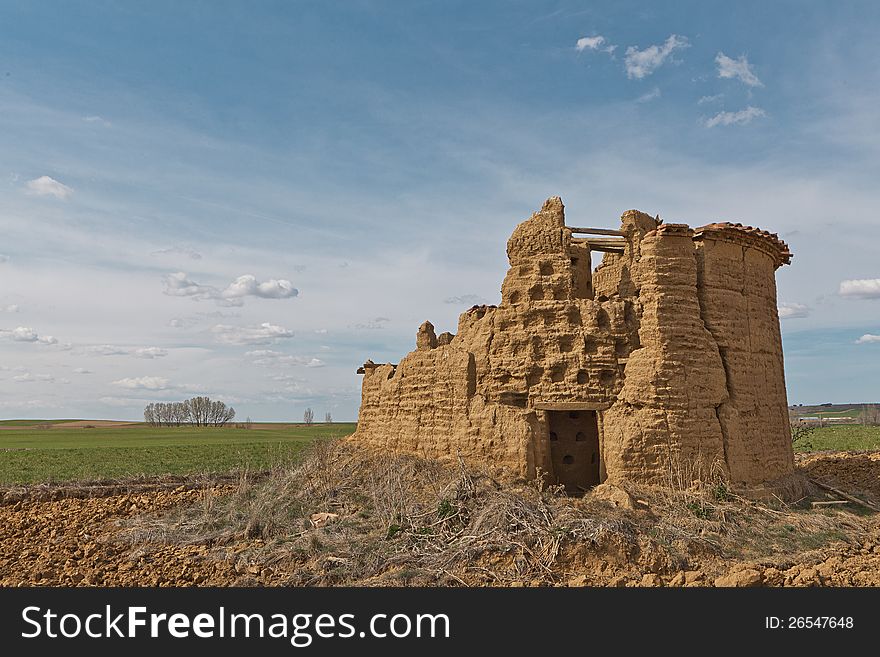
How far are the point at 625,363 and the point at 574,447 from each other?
209cm

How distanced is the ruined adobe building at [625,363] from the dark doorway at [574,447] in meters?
0.02

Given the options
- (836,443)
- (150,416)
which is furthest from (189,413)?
(836,443)

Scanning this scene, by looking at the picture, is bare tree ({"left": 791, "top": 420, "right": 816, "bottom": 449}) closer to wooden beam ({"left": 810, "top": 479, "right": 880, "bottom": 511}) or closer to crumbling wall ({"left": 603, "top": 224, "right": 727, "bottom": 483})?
wooden beam ({"left": 810, "top": 479, "right": 880, "bottom": 511})

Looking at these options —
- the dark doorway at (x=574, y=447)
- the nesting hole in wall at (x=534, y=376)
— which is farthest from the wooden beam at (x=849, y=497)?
the nesting hole in wall at (x=534, y=376)

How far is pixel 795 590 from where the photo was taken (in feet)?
22.3

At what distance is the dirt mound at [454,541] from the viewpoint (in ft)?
26.6

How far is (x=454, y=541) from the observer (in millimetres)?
8836

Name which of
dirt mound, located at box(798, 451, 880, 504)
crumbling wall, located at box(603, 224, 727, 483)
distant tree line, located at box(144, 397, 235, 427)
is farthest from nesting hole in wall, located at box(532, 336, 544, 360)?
distant tree line, located at box(144, 397, 235, 427)

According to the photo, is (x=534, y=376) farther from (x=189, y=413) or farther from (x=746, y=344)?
(x=189, y=413)

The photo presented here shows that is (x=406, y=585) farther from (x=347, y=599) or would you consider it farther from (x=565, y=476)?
(x=565, y=476)

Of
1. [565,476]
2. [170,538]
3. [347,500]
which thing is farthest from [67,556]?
[565,476]

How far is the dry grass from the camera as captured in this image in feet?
27.1

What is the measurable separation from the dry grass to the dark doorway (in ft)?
4.00

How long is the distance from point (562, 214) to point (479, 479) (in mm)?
5273
